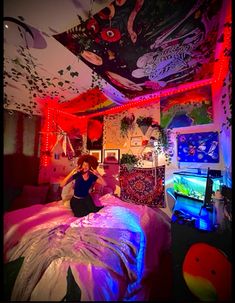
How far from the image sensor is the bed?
1538mm

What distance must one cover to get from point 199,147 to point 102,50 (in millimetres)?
1531

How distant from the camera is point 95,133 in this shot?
2.37 metres

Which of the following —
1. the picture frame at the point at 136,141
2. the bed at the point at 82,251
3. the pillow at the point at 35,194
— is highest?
the picture frame at the point at 136,141

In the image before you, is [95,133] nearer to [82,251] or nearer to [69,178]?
[69,178]

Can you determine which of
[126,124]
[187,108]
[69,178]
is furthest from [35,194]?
[187,108]

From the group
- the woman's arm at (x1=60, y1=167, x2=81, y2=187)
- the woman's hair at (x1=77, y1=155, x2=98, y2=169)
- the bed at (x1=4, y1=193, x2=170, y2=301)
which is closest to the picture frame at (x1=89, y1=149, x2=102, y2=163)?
the woman's hair at (x1=77, y1=155, x2=98, y2=169)

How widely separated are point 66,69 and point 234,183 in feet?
6.79

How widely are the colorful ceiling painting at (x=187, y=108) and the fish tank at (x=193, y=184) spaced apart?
63 centimetres

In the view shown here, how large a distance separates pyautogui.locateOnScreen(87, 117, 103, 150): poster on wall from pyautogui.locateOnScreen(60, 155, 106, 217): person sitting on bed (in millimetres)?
163

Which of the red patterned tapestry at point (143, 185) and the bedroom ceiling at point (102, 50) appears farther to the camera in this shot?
the red patterned tapestry at point (143, 185)

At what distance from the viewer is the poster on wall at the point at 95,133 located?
7.59 feet

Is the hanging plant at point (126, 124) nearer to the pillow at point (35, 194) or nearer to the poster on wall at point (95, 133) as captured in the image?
the poster on wall at point (95, 133)

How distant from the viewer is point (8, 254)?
1.76 metres

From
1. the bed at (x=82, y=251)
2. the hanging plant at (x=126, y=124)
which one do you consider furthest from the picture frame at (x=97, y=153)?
the bed at (x=82, y=251)
